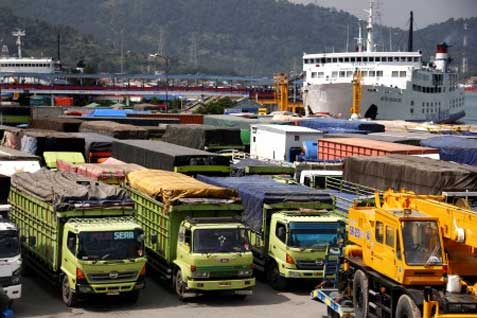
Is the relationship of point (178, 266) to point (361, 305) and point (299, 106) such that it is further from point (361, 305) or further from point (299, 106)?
point (299, 106)

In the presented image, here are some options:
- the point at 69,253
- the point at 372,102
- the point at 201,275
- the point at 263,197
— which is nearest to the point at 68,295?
the point at 69,253

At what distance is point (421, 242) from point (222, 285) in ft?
18.8

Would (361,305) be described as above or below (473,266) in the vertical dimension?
below

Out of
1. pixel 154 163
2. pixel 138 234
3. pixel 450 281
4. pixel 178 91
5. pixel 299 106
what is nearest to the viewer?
pixel 450 281

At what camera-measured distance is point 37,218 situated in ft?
64.3

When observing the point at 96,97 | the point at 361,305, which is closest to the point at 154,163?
the point at 361,305

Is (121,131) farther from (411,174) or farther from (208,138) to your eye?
(411,174)

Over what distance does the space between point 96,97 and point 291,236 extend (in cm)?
11442

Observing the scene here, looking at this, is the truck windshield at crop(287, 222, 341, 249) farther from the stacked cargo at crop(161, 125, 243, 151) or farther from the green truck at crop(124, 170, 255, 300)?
the stacked cargo at crop(161, 125, 243, 151)

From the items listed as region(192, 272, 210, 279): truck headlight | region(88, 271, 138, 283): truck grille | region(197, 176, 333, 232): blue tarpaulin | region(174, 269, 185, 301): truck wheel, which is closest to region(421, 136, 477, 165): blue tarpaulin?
region(197, 176, 333, 232): blue tarpaulin

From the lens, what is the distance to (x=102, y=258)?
17250 millimetres

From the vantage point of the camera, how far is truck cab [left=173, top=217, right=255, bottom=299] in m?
17.8

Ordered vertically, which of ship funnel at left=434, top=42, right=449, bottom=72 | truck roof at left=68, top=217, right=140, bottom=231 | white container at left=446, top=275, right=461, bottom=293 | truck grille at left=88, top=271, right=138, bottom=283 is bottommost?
truck grille at left=88, top=271, right=138, bottom=283

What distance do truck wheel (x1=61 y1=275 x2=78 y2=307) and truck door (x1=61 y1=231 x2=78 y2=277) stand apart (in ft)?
0.85
